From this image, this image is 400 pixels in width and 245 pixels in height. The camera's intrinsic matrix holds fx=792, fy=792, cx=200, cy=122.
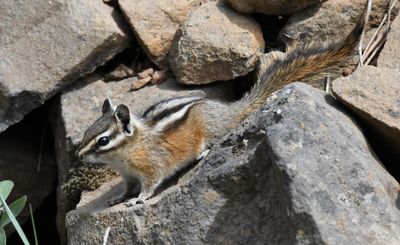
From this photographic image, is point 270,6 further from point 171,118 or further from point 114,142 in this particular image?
point 114,142

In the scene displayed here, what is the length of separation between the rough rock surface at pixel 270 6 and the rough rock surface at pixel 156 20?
1.60ft

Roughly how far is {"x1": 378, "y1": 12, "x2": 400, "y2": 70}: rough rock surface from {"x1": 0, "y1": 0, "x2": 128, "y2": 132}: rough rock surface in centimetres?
205

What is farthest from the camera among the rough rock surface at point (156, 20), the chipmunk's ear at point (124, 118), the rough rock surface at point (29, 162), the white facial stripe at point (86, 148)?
the rough rock surface at point (29, 162)

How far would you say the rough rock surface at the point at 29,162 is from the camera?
6.96m

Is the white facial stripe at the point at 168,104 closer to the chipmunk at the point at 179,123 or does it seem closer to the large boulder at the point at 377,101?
the chipmunk at the point at 179,123

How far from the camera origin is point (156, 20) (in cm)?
627

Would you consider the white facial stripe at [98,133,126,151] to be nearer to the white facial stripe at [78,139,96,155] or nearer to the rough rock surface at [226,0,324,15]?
the white facial stripe at [78,139,96,155]

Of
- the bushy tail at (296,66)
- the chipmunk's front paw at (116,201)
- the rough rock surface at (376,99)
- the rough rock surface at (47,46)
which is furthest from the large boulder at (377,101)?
the rough rock surface at (47,46)

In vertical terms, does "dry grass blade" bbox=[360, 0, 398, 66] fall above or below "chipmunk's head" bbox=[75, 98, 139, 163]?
below

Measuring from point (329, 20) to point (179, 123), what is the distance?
1400mm

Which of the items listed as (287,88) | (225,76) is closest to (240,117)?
(225,76)

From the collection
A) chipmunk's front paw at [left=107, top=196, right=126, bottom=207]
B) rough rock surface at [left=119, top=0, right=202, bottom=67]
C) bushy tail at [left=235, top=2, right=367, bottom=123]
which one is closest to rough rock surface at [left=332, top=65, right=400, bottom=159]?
bushy tail at [left=235, top=2, right=367, bottom=123]

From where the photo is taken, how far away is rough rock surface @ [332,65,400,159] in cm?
457

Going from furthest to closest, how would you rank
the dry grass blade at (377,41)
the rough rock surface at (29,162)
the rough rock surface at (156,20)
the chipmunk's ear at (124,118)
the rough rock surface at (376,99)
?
the rough rock surface at (29,162)
the rough rock surface at (156,20)
the dry grass blade at (377,41)
the chipmunk's ear at (124,118)
the rough rock surface at (376,99)
